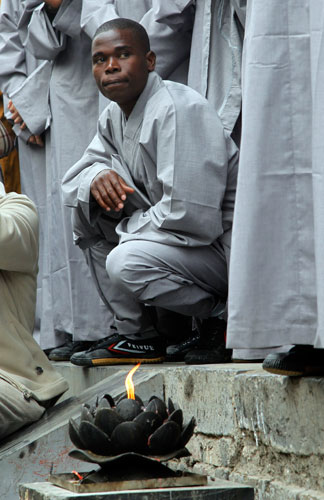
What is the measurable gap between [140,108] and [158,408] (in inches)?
92.3

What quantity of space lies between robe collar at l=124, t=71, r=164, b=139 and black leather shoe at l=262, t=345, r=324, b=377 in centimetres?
184

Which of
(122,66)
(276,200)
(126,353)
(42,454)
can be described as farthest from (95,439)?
(122,66)

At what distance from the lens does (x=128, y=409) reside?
1736 mm

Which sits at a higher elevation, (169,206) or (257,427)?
(169,206)

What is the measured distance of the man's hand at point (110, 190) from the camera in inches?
148

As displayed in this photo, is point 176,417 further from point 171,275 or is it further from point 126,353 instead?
point 126,353

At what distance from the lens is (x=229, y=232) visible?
3688 mm

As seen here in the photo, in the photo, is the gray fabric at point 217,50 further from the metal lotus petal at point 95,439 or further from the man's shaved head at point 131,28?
the metal lotus petal at point 95,439

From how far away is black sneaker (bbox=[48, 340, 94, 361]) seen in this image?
487 centimetres

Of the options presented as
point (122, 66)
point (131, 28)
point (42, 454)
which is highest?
point (131, 28)

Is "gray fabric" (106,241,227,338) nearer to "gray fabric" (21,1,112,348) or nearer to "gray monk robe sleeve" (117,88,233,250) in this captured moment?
"gray monk robe sleeve" (117,88,233,250)

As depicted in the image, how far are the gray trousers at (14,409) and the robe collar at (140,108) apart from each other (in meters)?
1.29

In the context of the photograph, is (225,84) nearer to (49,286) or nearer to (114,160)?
(114,160)

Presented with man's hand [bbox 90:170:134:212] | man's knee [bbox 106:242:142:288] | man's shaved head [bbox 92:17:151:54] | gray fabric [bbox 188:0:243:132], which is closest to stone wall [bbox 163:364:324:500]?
man's knee [bbox 106:242:142:288]
